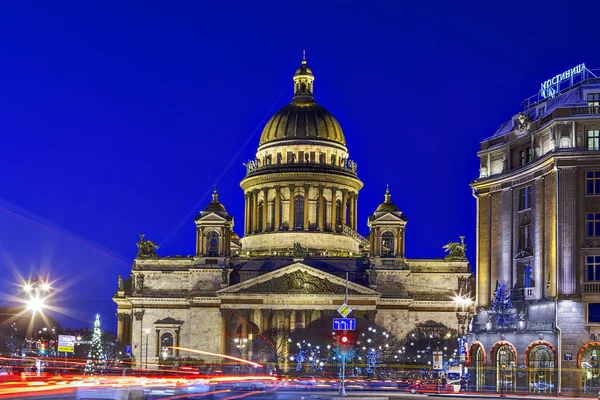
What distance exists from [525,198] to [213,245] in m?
68.9

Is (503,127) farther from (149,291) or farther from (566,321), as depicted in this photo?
(149,291)

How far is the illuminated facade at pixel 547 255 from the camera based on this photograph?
A: 63281 mm

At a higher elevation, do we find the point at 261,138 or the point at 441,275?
the point at 261,138

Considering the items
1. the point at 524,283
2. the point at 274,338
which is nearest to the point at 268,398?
the point at 524,283

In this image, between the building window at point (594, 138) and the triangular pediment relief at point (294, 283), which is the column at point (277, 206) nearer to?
the triangular pediment relief at point (294, 283)

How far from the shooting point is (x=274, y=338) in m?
122

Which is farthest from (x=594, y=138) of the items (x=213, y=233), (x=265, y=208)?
(x=265, y=208)

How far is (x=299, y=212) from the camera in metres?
148

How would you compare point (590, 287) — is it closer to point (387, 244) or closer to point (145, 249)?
point (387, 244)

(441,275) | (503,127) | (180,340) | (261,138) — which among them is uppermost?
Answer: (261,138)

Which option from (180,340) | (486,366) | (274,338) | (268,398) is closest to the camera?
(268,398)

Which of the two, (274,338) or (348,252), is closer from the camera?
(274,338)

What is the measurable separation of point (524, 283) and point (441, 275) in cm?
6160

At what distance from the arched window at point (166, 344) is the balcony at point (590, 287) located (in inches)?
2963
